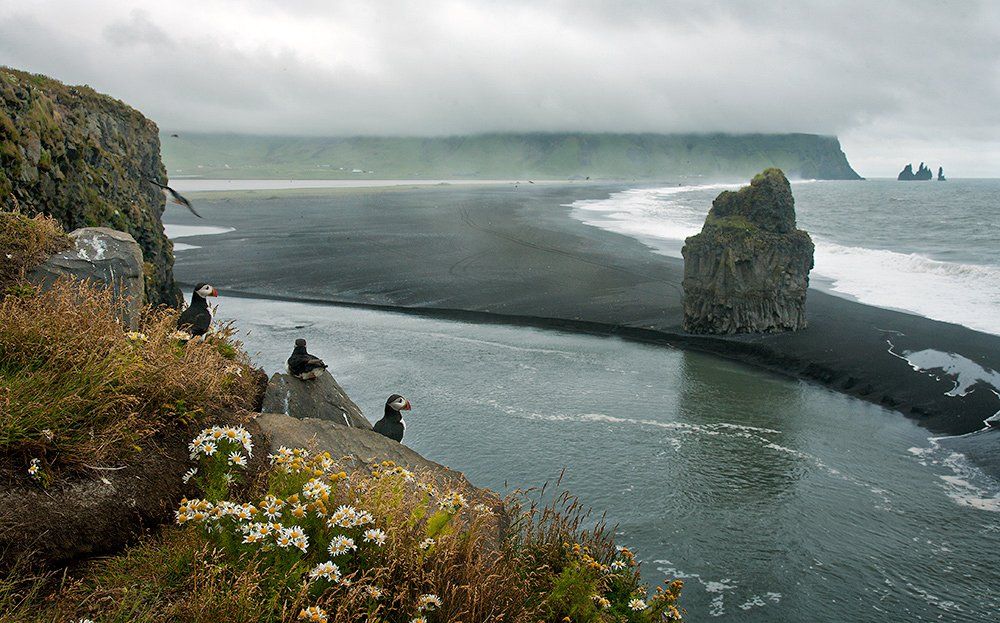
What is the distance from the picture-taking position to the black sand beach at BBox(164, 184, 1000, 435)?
2172 centimetres

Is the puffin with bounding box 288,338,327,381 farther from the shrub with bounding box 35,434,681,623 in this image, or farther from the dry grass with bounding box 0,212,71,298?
the shrub with bounding box 35,434,681,623

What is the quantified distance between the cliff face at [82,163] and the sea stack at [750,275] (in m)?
20.2

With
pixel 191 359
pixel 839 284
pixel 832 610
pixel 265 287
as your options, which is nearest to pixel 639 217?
pixel 839 284

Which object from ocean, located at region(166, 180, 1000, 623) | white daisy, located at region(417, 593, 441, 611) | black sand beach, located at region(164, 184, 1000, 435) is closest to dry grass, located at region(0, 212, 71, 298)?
white daisy, located at region(417, 593, 441, 611)

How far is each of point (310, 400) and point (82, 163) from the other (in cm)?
1286

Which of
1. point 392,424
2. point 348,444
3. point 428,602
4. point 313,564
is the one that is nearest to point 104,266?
point 348,444

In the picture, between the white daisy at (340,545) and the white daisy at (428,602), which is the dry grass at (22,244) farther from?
the white daisy at (428,602)

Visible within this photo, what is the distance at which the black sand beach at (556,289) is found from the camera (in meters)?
21.7

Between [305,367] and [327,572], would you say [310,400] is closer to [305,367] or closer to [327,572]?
[305,367]

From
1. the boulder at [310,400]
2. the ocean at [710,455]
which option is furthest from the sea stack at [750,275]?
the boulder at [310,400]

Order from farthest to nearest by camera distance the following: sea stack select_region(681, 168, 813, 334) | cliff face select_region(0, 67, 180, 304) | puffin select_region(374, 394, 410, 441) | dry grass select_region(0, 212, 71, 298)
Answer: sea stack select_region(681, 168, 813, 334) < cliff face select_region(0, 67, 180, 304) < puffin select_region(374, 394, 410, 441) < dry grass select_region(0, 212, 71, 298)

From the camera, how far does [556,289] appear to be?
111 feet

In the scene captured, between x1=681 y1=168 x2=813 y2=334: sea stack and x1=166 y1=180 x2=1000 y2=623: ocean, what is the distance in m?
2.92

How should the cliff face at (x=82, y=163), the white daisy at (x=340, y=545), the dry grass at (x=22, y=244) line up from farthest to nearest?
the cliff face at (x=82, y=163) → the dry grass at (x=22, y=244) → the white daisy at (x=340, y=545)
